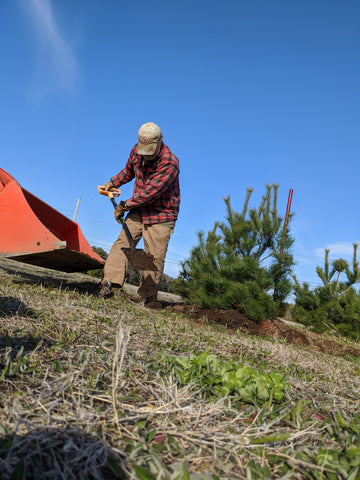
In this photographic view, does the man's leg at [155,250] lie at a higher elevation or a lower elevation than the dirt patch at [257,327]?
higher

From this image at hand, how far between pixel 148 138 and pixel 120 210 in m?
1.06

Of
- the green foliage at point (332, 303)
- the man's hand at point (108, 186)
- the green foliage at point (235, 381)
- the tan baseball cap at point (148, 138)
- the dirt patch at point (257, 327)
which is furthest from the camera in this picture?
the green foliage at point (332, 303)

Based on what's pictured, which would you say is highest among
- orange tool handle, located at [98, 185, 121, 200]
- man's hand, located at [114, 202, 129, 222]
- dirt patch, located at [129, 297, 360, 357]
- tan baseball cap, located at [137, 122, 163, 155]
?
tan baseball cap, located at [137, 122, 163, 155]

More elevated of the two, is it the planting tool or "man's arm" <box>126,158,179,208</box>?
"man's arm" <box>126,158,179,208</box>

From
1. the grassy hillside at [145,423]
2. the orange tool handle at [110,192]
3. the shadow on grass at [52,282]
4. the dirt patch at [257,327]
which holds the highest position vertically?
the orange tool handle at [110,192]

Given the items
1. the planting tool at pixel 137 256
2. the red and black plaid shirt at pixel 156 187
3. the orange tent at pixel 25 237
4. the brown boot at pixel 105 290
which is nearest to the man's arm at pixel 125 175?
the red and black plaid shirt at pixel 156 187

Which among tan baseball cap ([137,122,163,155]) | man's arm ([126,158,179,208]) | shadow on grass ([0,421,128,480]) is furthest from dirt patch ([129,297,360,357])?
shadow on grass ([0,421,128,480])

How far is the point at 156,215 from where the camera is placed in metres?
4.74

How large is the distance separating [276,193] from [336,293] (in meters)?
2.65

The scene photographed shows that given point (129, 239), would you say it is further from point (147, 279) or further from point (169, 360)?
point (169, 360)

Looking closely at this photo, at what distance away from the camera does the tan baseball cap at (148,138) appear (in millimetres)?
4277

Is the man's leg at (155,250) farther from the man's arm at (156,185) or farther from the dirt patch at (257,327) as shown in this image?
the man's arm at (156,185)

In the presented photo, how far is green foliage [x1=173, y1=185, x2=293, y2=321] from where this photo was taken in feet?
18.5

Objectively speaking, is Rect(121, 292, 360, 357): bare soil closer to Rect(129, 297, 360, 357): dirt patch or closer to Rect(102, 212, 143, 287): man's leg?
Rect(129, 297, 360, 357): dirt patch
